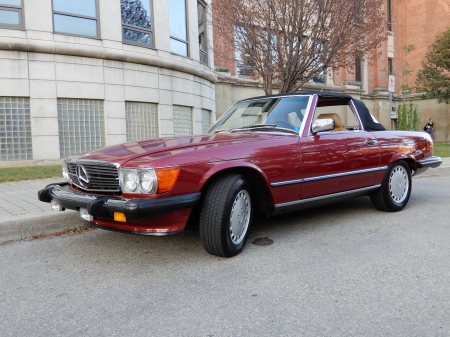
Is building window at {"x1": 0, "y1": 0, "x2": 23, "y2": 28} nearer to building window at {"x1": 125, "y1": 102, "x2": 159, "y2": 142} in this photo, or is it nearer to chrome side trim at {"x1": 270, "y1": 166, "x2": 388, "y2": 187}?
building window at {"x1": 125, "y1": 102, "x2": 159, "y2": 142}

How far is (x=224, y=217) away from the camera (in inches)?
136

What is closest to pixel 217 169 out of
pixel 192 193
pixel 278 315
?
pixel 192 193

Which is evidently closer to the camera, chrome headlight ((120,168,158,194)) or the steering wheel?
chrome headlight ((120,168,158,194))

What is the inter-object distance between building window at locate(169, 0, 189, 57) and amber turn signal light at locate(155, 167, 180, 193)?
11594 millimetres

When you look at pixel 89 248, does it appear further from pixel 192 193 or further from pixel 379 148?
pixel 379 148

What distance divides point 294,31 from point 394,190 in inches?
219

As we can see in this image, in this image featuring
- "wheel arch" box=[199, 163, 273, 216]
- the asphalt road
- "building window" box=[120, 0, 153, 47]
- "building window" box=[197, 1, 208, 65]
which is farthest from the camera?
"building window" box=[197, 1, 208, 65]

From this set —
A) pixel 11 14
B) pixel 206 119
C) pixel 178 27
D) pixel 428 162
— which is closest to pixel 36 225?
pixel 428 162

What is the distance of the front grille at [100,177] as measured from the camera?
11.2 ft

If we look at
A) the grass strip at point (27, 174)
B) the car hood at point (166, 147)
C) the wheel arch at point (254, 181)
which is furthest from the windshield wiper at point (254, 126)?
the grass strip at point (27, 174)

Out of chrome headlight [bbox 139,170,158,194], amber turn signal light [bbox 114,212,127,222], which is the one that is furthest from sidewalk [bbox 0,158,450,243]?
chrome headlight [bbox 139,170,158,194]

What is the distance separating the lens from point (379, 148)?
5.14m

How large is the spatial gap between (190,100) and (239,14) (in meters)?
5.03

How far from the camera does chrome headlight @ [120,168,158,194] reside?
3.23 metres
